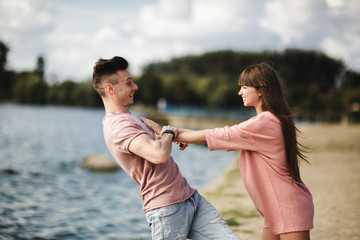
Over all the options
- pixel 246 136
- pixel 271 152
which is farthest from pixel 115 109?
pixel 271 152

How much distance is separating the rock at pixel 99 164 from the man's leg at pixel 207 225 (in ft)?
47.0

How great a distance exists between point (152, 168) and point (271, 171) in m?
0.90

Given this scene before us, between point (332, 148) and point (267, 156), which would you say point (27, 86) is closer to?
point (332, 148)

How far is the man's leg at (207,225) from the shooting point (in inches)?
103

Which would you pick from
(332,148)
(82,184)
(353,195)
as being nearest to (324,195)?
(353,195)

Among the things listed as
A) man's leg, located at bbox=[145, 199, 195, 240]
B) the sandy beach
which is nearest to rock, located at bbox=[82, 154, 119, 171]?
the sandy beach

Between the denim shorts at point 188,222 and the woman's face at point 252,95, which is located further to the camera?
the woman's face at point 252,95

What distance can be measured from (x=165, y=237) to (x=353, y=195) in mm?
7982

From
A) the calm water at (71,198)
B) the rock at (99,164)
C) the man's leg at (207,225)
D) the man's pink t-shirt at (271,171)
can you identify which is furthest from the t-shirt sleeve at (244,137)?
the rock at (99,164)

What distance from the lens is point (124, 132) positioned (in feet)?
8.21

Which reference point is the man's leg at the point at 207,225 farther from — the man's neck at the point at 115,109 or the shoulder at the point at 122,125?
the man's neck at the point at 115,109

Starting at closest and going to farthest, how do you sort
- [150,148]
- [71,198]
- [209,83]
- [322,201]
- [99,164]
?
[150,148] → [322,201] → [71,198] → [99,164] → [209,83]

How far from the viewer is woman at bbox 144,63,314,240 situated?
8.77 ft

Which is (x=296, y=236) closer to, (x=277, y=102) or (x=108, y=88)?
(x=277, y=102)
